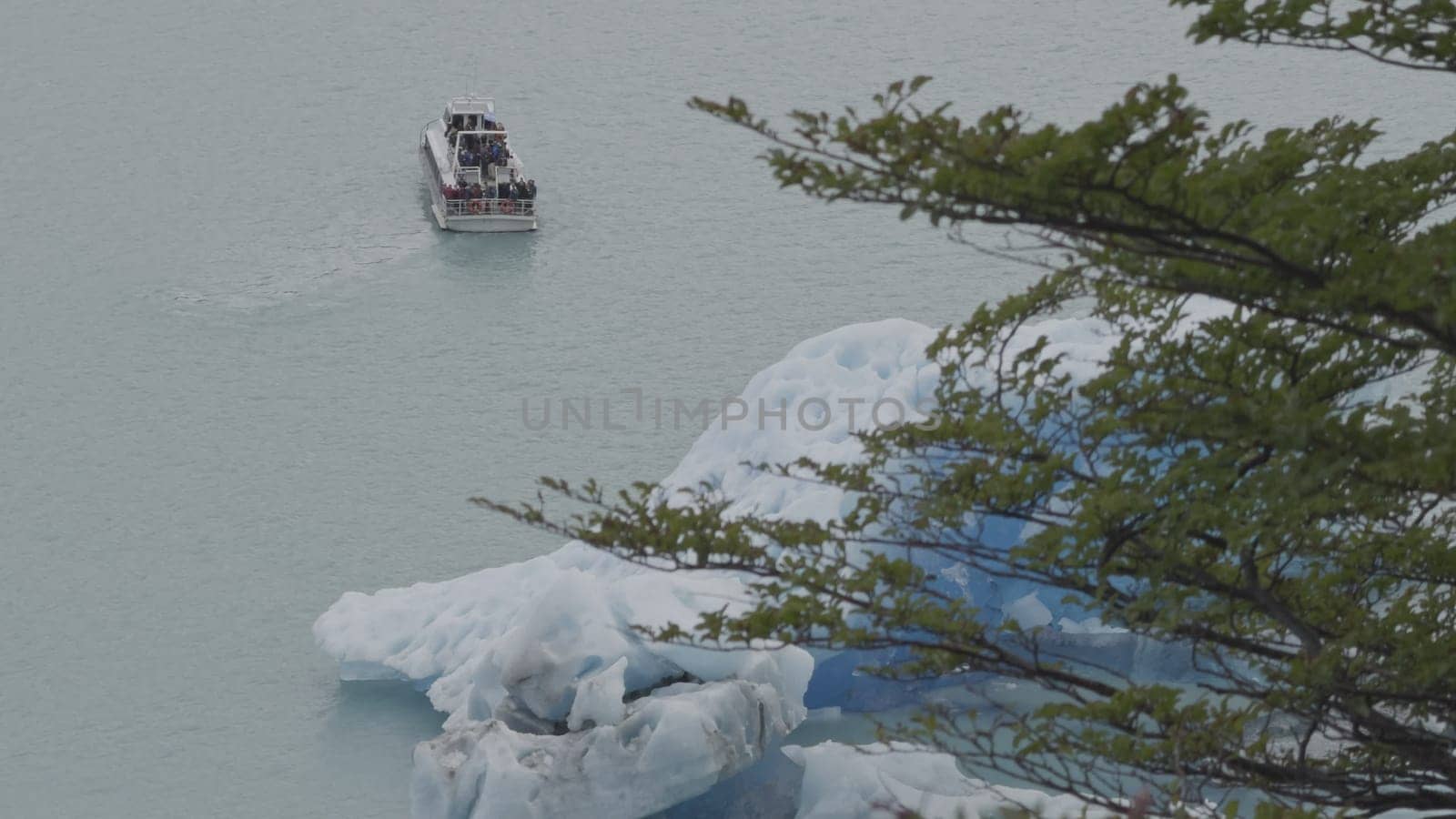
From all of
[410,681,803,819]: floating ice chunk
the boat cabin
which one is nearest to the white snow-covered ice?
[410,681,803,819]: floating ice chunk

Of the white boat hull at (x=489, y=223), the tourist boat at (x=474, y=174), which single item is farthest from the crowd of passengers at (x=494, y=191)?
the white boat hull at (x=489, y=223)

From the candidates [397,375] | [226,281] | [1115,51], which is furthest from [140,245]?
[1115,51]

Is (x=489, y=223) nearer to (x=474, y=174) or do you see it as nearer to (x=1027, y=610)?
(x=474, y=174)

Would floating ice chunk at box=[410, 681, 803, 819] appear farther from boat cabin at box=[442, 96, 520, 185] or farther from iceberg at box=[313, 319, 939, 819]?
boat cabin at box=[442, 96, 520, 185]

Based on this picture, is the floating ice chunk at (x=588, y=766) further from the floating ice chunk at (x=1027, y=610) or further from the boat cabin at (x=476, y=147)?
the boat cabin at (x=476, y=147)

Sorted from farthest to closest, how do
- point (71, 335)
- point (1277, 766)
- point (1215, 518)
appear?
point (71, 335) < point (1277, 766) < point (1215, 518)

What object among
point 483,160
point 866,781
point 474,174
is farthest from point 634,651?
point 483,160

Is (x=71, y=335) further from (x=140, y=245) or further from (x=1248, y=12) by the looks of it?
(x=1248, y=12)

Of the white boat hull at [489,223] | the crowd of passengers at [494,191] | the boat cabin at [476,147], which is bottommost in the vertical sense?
the white boat hull at [489,223]
